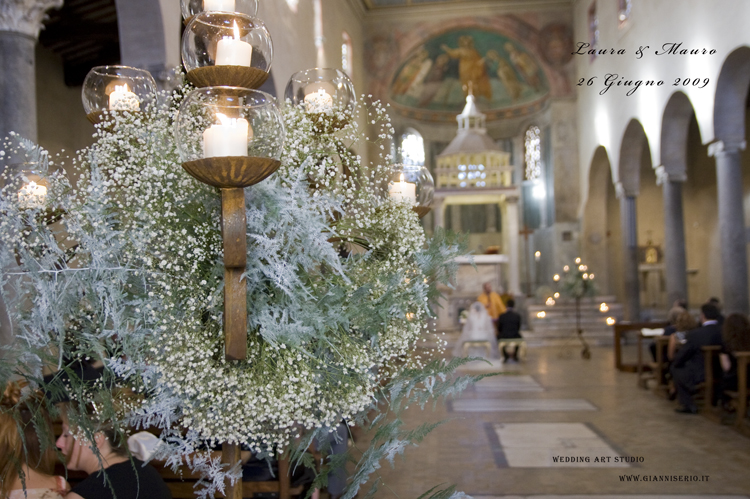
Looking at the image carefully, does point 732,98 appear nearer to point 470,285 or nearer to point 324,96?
point 470,285

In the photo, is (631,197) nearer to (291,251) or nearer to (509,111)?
(509,111)

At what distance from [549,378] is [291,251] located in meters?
8.64

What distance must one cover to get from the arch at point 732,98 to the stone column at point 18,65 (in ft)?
28.6

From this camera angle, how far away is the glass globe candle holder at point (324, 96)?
198cm

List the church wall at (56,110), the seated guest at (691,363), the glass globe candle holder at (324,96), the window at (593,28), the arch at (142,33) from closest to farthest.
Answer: the glass globe candle holder at (324,96) → the arch at (142,33) → the seated guest at (691,363) → the church wall at (56,110) → the window at (593,28)

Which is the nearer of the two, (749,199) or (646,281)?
(749,199)

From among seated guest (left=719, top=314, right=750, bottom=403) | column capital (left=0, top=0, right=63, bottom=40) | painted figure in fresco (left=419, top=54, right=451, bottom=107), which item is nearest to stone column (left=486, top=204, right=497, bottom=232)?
painted figure in fresco (left=419, top=54, right=451, bottom=107)

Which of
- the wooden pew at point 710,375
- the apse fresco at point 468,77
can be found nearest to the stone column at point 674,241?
the wooden pew at point 710,375

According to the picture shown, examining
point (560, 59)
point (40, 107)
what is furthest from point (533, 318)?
point (40, 107)

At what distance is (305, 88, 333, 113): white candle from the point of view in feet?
6.49

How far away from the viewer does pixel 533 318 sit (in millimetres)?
15375

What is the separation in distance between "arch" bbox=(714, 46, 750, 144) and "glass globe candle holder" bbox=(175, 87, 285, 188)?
31.5 ft

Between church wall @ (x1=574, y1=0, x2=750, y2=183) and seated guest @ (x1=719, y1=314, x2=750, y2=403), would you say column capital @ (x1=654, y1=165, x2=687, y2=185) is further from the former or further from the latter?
seated guest @ (x1=719, y1=314, x2=750, y2=403)

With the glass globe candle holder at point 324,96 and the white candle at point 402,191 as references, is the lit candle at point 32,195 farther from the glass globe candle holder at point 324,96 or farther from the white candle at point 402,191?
the white candle at point 402,191
